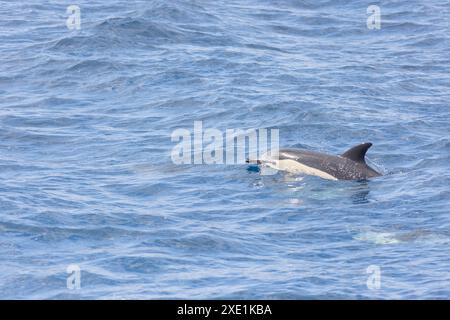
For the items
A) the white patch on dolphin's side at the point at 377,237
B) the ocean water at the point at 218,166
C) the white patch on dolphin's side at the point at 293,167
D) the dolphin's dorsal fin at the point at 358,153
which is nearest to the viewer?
the ocean water at the point at 218,166

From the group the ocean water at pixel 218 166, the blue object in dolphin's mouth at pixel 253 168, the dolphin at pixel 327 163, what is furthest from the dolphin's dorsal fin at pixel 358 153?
the blue object in dolphin's mouth at pixel 253 168

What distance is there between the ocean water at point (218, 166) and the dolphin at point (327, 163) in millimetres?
260

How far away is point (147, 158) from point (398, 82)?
922 centimetres

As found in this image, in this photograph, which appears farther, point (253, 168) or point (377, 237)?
point (253, 168)

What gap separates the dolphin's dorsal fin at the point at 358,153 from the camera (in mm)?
21922

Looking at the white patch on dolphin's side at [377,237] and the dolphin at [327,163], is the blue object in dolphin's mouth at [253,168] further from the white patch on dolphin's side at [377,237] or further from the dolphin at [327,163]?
the white patch on dolphin's side at [377,237]

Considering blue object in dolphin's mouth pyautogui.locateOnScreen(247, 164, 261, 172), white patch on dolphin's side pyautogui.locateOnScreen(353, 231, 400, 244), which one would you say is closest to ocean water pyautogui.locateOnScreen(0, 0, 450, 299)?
white patch on dolphin's side pyautogui.locateOnScreen(353, 231, 400, 244)

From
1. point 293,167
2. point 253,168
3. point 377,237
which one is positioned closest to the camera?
point 377,237

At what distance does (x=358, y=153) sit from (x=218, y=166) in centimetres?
314

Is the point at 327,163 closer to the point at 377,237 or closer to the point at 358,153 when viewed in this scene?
the point at 358,153

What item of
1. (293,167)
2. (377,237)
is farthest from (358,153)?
(377,237)

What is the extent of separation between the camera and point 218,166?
23297mm

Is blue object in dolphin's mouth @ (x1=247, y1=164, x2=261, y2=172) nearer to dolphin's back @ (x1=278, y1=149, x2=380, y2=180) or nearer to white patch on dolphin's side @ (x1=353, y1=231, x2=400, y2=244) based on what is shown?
dolphin's back @ (x1=278, y1=149, x2=380, y2=180)
